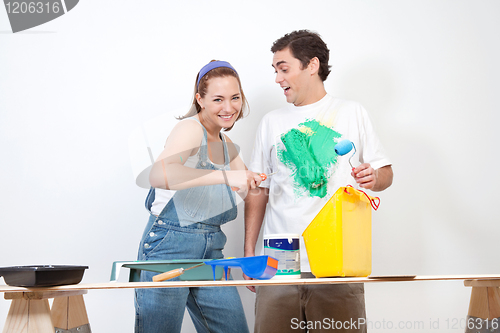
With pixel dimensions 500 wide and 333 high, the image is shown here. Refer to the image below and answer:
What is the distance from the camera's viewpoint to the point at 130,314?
1.69m

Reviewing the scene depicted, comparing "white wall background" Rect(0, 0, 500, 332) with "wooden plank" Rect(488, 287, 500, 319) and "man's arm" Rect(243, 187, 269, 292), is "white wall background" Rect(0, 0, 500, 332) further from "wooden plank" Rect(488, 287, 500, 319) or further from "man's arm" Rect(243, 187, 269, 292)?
"wooden plank" Rect(488, 287, 500, 319)

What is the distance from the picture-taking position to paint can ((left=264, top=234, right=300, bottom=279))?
93 cm

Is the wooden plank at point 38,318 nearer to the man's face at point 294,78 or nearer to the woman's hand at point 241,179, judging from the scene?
the woman's hand at point 241,179

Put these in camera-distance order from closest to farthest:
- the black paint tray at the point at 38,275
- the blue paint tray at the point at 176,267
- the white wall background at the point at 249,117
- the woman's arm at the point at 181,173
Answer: the black paint tray at the point at 38,275 → the blue paint tray at the point at 176,267 → the woman's arm at the point at 181,173 → the white wall background at the point at 249,117

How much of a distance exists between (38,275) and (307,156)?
33.8 inches

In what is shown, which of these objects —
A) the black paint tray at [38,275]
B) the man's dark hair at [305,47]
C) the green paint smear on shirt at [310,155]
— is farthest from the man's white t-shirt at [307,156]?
the black paint tray at [38,275]

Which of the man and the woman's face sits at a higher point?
the woman's face

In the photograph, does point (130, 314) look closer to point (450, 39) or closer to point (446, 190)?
point (446, 190)

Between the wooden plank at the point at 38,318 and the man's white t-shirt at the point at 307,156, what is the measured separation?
2.26 feet

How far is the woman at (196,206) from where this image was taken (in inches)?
44.8

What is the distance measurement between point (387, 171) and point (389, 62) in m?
0.69

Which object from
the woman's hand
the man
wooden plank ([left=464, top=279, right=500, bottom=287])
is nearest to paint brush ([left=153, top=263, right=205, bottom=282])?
the woman's hand

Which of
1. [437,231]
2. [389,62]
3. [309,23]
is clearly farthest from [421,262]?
[309,23]

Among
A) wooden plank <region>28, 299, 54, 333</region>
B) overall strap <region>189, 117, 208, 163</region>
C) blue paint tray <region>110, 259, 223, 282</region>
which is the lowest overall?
wooden plank <region>28, 299, 54, 333</region>
